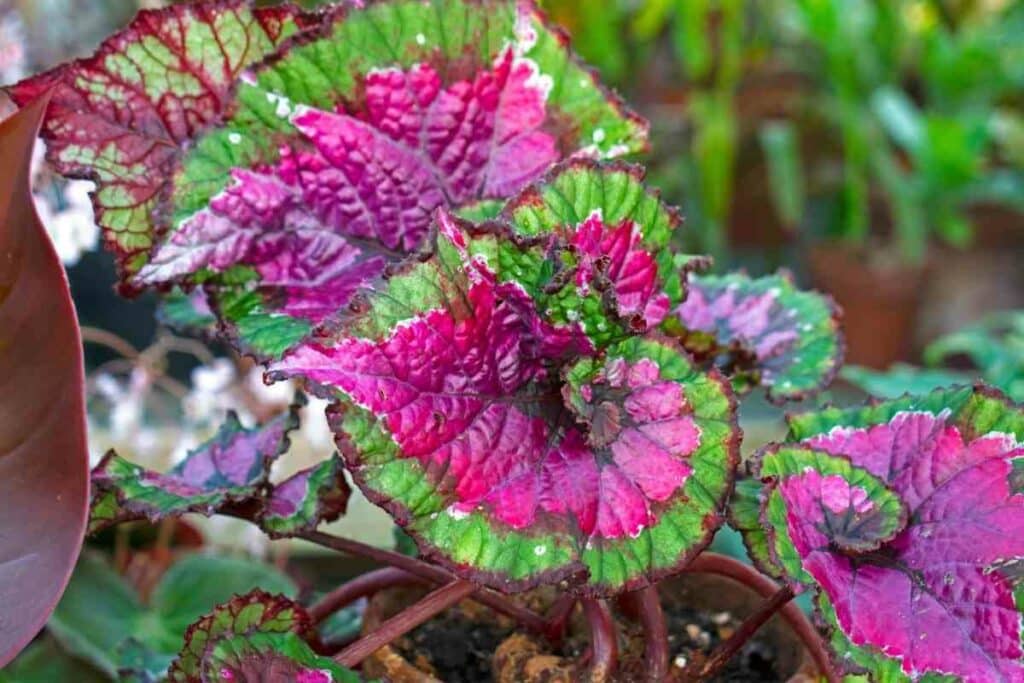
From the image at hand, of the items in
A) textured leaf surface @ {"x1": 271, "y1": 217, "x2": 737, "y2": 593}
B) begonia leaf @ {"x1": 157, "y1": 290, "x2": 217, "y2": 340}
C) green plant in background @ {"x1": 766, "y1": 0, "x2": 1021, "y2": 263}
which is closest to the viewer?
textured leaf surface @ {"x1": 271, "y1": 217, "x2": 737, "y2": 593}

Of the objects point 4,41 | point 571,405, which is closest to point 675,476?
point 571,405

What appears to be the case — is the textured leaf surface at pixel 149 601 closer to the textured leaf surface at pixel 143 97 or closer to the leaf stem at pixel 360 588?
the leaf stem at pixel 360 588

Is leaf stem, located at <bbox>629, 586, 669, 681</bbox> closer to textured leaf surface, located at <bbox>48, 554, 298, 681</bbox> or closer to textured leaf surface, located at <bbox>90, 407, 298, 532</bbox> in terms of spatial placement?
textured leaf surface, located at <bbox>90, 407, 298, 532</bbox>

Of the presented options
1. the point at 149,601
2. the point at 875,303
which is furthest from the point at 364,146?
the point at 875,303

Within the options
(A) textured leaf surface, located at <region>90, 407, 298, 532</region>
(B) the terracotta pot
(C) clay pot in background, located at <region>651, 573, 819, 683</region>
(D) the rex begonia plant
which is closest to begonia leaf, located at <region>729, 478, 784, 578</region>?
(D) the rex begonia plant

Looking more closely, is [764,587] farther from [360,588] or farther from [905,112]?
[905,112]

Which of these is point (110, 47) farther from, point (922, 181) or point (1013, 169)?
point (1013, 169)

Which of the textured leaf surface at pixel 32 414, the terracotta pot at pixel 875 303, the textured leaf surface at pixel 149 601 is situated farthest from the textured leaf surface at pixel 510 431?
the terracotta pot at pixel 875 303
